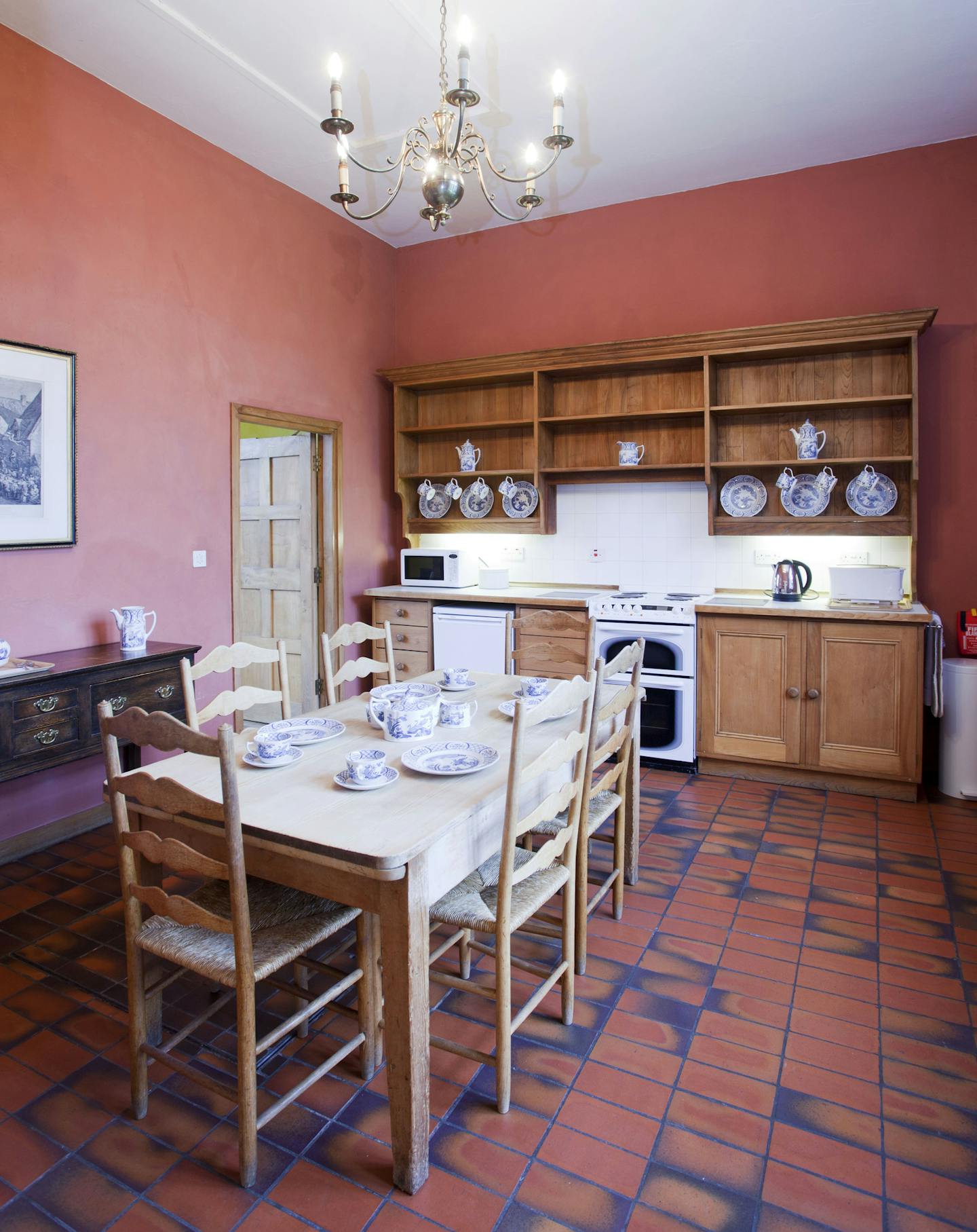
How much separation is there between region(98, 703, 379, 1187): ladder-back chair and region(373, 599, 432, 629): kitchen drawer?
9.61ft

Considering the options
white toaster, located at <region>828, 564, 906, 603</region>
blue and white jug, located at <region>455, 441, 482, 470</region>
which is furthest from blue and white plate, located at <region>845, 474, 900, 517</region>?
blue and white jug, located at <region>455, 441, 482, 470</region>

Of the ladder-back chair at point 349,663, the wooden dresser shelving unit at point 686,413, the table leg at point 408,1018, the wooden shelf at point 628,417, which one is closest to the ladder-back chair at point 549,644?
the ladder-back chair at point 349,663

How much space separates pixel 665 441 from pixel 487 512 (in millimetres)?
1241

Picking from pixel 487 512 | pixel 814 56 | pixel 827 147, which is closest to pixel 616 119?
pixel 814 56

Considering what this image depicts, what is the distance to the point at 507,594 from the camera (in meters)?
4.67

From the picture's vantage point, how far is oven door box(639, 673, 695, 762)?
4094mm

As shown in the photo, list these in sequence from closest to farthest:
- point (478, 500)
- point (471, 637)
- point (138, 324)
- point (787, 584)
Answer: point (138, 324), point (787, 584), point (471, 637), point (478, 500)

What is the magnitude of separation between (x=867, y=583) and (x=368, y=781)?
10.1 feet

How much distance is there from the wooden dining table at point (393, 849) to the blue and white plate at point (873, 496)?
308 cm

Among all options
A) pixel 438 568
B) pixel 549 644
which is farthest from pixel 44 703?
pixel 438 568

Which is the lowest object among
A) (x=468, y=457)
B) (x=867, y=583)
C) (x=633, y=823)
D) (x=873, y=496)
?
(x=633, y=823)

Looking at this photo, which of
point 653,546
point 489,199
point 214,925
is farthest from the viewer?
point 653,546

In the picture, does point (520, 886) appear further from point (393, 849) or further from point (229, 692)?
point (229, 692)

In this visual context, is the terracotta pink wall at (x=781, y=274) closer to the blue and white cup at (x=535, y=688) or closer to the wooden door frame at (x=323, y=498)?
the wooden door frame at (x=323, y=498)
